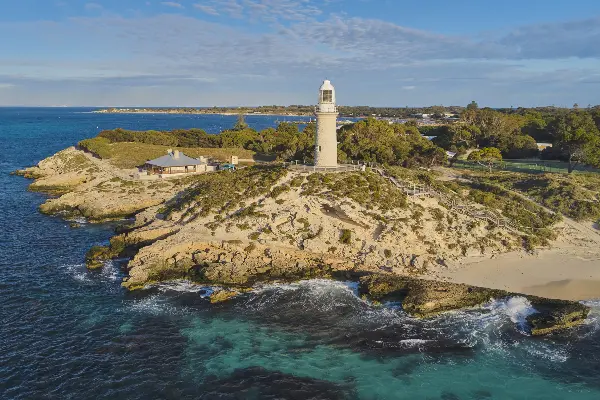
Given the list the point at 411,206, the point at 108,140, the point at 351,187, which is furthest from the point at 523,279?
the point at 108,140

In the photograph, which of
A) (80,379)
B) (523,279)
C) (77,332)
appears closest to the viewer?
(80,379)

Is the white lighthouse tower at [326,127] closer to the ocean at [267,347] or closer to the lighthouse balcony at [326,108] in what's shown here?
the lighthouse balcony at [326,108]

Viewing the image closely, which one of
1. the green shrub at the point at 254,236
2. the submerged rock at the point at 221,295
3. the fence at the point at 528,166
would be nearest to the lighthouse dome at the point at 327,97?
the green shrub at the point at 254,236

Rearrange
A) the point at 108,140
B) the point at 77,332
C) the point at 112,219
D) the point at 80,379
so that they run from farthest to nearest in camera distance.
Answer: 1. the point at 108,140
2. the point at 112,219
3. the point at 77,332
4. the point at 80,379

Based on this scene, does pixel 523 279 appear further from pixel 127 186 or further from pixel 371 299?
pixel 127 186

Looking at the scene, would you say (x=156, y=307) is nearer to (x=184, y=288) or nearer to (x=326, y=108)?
(x=184, y=288)

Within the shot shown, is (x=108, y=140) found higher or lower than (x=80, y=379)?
higher

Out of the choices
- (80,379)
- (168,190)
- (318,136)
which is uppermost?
(318,136)

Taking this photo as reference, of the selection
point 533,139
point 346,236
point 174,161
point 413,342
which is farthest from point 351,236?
point 533,139
